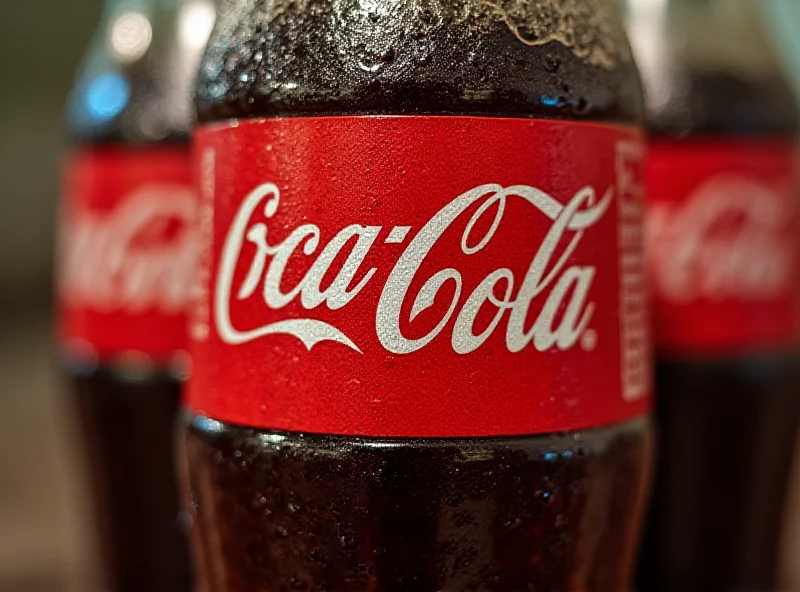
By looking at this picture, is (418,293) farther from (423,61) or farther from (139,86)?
(139,86)

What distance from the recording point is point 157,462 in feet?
3.75

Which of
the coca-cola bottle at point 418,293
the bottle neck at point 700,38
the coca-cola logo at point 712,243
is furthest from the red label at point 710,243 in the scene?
the coca-cola bottle at point 418,293

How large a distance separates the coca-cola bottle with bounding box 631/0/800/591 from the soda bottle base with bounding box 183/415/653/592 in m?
0.37

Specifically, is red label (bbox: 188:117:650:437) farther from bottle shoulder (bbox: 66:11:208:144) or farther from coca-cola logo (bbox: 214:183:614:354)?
bottle shoulder (bbox: 66:11:208:144)

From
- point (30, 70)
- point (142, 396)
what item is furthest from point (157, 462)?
point (30, 70)

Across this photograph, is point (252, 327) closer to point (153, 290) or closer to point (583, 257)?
point (583, 257)

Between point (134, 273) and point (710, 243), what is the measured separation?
63 centimetres

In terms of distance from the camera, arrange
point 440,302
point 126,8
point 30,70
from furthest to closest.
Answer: point 30,70 < point 126,8 < point 440,302

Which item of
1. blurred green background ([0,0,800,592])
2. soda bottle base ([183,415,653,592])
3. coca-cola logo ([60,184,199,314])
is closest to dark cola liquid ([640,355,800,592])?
soda bottle base ([183,415,653,592])

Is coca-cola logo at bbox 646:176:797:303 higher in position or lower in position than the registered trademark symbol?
lower

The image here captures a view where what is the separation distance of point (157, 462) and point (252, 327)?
527mm

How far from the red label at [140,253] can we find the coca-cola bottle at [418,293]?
0.39 m

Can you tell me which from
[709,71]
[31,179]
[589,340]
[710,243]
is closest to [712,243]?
[710,243]

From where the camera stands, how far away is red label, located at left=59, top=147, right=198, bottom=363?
3.57ft
